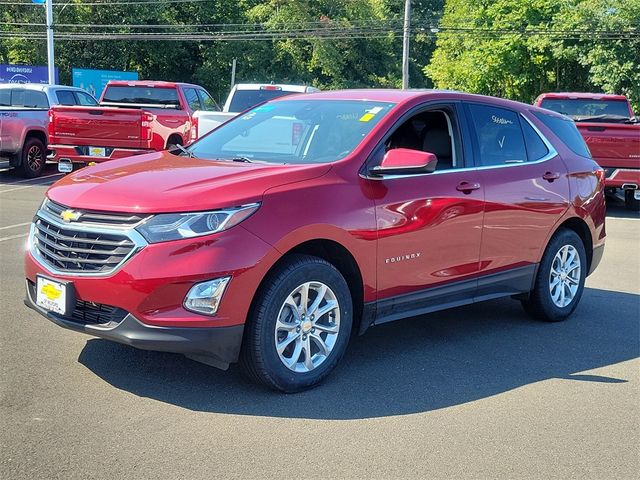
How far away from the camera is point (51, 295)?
4.32 meters

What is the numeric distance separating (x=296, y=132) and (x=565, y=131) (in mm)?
2803

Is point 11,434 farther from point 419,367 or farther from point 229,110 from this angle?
point 229,110

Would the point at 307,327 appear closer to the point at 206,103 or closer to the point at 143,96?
the point at 143,96

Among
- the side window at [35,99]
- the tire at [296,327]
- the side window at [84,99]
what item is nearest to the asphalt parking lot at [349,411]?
the tire at [296,327]

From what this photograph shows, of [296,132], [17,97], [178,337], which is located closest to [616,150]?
[296,132]

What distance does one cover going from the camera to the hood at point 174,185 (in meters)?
4.09

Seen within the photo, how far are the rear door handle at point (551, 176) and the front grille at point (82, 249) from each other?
368 centimetres

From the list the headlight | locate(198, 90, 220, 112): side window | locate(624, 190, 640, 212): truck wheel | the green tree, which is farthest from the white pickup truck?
the green tree

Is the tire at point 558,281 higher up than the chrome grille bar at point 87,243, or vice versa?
the chrome grille bar at point 87,243

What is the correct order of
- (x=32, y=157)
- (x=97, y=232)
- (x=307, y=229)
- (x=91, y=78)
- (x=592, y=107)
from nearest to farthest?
1. (x=97, y=232)
2. (x=307, y=229)
3. (x=592, y=107)
4. (x=32, y=157)
5. (x=91, y=78)

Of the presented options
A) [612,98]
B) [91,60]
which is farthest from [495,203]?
[91,60]

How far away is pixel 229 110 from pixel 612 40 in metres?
21.2

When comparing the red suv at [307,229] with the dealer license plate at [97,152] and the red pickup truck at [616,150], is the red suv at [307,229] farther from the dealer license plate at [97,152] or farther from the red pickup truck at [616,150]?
the dealer license plate at [97,152]

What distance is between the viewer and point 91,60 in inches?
1833
